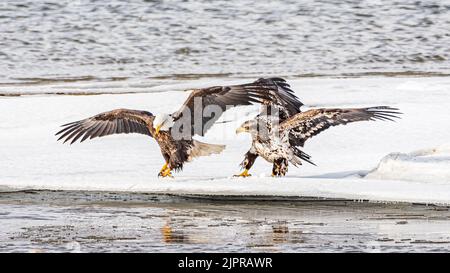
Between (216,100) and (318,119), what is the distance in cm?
80

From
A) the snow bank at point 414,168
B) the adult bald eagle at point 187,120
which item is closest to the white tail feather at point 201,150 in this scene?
the adult bald eagle at point 187,120

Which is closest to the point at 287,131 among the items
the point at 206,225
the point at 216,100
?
the point at 216,100

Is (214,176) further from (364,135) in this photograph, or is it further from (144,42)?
(144,42)

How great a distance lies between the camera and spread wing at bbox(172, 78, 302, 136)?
8930mm

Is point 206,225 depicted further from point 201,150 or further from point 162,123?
point 201,150

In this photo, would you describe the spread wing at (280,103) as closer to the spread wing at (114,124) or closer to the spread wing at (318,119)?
the spread wing at (318,119)

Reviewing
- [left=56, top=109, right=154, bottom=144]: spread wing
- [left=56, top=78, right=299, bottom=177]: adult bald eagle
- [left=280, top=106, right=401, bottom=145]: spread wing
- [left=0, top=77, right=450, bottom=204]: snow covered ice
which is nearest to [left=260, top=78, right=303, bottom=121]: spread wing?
[left=56, top=78, right=299, bottom=177]: adult bald eagle

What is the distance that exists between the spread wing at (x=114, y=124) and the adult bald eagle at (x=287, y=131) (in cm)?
83

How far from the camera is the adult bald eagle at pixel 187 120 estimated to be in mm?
8992

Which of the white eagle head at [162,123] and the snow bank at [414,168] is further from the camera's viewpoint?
the white eagle head at [162,123]

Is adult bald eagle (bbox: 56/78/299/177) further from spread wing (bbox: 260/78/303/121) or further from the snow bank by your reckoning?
the snow bank

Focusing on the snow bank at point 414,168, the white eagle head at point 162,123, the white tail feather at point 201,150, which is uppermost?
the white eagle head at point 162,123
